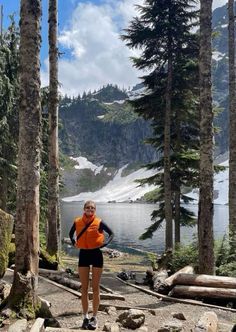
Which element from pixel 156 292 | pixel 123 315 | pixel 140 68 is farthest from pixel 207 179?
pixel 140 68

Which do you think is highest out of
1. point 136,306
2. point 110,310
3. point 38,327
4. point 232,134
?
point 232,134

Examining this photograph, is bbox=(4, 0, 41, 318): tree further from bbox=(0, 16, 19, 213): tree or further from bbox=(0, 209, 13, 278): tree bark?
bbox=(0, 16, 19, 213): tree

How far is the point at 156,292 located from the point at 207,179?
3538mm

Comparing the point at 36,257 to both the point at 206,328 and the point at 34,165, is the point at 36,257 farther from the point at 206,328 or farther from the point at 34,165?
the point at 206,328

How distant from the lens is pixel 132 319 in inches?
298

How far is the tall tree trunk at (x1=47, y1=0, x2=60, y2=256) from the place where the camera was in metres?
16.2

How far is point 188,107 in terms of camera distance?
73.4 feet

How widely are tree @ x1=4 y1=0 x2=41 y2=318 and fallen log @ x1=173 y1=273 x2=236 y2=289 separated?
5.29 metres

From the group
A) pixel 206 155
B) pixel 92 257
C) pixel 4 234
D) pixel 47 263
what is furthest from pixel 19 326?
pixel 47 263

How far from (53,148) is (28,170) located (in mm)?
8815

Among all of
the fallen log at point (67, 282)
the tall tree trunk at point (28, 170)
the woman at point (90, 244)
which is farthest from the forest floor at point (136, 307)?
the tall tree trunk at point (28, 170)

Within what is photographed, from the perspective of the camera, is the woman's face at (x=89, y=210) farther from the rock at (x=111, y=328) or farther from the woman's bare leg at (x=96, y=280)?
the rock at (x=111, y=328)

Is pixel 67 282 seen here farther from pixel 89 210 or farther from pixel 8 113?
pixel 8 113

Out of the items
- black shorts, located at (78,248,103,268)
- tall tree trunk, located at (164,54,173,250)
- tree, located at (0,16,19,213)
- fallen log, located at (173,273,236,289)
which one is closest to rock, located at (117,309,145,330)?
black shorts, located at (78,248,103,268)
